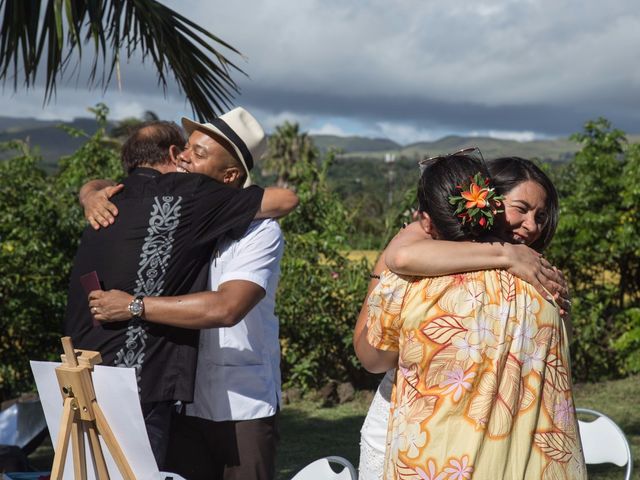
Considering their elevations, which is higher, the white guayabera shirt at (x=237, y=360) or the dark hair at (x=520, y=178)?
the dark hair at (x=520, y=178)

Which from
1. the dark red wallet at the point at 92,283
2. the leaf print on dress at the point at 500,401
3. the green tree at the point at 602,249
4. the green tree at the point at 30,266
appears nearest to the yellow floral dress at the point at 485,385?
the leaf print on dress at the point at 500,401

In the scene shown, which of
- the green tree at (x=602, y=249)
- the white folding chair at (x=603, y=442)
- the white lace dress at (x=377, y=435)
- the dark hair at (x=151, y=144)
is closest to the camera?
the white lace dress at (x=377, y=435)

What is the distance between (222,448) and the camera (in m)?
2.84

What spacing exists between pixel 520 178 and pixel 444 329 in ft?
1.66

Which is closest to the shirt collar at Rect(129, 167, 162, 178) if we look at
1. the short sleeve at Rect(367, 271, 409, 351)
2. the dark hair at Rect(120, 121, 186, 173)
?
the dark hair at Rect(120, 121, 186, 173)

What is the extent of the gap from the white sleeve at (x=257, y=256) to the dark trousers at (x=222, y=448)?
1.65ft

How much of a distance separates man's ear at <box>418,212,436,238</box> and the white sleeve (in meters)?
0.64

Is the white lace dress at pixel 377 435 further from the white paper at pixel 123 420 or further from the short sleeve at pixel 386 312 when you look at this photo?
the white paper at pixel 123 420

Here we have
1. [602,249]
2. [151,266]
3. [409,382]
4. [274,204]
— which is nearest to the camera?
[409,382]

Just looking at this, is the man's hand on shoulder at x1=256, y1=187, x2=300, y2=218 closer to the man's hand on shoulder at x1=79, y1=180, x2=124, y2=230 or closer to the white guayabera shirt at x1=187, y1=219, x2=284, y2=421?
the white guayabera shirt at x1=187, y1=219, x2=284, y2=421

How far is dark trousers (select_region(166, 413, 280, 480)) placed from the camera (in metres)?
2.81

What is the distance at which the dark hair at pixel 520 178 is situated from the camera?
2.27 m

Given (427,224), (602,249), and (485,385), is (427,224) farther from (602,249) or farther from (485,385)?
(602,249)

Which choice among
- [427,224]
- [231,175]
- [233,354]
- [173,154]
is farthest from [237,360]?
[427,224]
